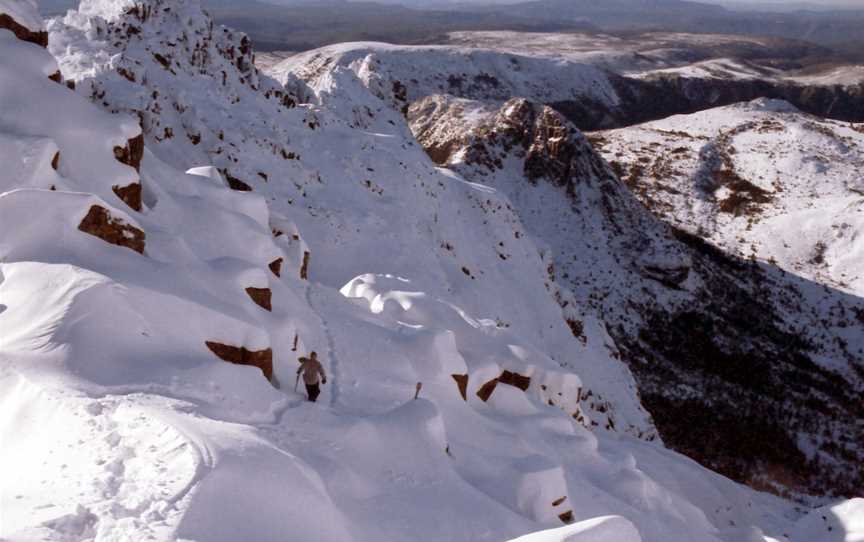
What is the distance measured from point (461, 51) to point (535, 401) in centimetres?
8844

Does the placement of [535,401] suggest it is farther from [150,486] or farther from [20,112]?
[20,112]

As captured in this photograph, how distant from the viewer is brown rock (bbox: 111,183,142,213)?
10820 millimetres

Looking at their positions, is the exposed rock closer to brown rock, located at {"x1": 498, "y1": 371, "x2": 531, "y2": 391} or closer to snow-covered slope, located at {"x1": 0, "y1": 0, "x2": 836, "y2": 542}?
snow-covered slope, located at {"x1": 0, "y1": 0, "x2": 836, "y2": 542}

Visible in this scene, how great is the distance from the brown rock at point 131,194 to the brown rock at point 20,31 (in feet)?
12.8

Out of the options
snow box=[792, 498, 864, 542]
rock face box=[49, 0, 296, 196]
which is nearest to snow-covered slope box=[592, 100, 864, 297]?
snow box=[792, 498, 864, 542]

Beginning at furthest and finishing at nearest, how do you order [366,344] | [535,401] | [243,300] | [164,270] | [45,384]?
[535,401] < [366,344] < [243,300] < [164,270] < [45,384]

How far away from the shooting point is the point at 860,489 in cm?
2397

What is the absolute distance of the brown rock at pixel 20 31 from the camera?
11.6 metres

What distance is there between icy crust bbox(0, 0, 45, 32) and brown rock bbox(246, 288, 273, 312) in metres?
7.01

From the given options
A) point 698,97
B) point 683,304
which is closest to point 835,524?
point 683,304

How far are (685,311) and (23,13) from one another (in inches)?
1304

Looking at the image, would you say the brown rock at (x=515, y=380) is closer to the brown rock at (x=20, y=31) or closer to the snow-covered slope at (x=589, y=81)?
the brown rock at (x=20, y=31)

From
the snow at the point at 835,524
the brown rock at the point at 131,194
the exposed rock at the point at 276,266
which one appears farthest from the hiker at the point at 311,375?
the snow at the point at 835,524

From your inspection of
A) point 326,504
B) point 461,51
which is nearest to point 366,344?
point 326,504
